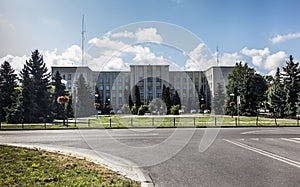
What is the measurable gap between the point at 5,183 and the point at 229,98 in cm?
6116

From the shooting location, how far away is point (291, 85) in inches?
2044

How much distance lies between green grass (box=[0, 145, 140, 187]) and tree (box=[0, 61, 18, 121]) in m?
31.0

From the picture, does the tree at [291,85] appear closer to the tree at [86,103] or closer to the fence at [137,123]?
the fence at [137,123]

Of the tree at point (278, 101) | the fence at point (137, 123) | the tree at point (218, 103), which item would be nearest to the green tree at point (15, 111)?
the fence at point (137, 123)

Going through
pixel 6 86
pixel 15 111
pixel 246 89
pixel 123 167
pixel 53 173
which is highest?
pixel 246 89

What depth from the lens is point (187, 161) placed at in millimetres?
9594

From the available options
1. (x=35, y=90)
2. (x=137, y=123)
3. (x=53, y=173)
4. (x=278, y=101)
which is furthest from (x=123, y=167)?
(x=278, y=101)

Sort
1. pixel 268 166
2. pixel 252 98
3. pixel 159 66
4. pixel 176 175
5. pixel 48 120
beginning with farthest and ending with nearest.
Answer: pixel 252 98
pixel 48 120
pixel 159 66
pixel 268 166
pixel 176 175

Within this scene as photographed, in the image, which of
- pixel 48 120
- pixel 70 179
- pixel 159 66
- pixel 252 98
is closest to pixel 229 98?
pixel 252 98

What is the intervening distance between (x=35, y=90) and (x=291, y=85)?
138 ft

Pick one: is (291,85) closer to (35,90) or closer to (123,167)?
(35,90)

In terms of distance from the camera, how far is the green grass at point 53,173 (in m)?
6.54

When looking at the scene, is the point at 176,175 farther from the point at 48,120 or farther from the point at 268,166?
the point at 48,120

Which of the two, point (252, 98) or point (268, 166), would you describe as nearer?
point (268, 166)
